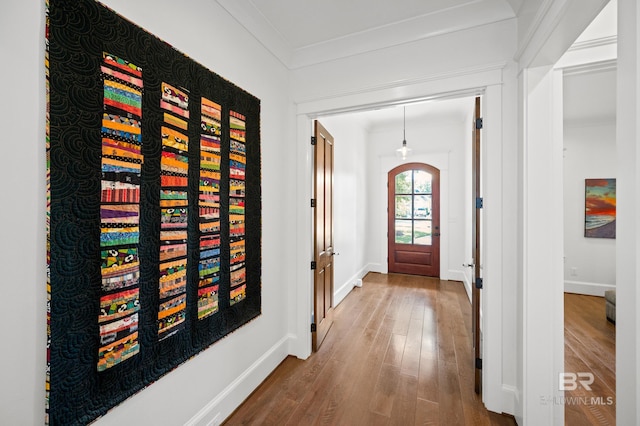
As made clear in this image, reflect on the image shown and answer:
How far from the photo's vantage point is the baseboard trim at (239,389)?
1641 mm

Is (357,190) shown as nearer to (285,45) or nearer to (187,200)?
(285,45)

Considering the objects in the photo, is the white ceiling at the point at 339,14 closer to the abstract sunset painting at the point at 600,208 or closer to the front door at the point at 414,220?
the front door at the point at 414,220

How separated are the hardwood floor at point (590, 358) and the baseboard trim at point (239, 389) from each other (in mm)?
2139

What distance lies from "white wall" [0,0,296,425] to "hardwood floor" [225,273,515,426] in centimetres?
27

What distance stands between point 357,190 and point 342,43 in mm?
2959

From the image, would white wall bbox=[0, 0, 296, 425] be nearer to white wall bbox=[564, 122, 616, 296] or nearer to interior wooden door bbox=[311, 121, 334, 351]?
interior wooden door bbox=[311, 121, 334, 351]

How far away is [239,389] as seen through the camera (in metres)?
1.92

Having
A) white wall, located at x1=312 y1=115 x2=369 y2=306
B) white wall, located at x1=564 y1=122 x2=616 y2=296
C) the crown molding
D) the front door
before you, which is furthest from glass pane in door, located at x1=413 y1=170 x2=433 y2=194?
the crown molding

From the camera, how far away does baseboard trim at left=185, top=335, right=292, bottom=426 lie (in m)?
1.64

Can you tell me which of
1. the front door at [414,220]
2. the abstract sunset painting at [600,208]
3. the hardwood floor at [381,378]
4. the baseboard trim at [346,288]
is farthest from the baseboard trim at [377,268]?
the abstract sunset painting at [600,208]

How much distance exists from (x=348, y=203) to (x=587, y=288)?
13.6 ft

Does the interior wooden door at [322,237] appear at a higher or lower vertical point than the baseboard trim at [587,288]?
higher

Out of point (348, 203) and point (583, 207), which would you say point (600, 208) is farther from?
point (348, 203)

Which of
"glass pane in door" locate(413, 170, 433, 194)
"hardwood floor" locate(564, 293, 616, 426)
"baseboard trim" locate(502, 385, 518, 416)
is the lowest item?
"hardwood floor" locate(564, 293, 616, 426)
